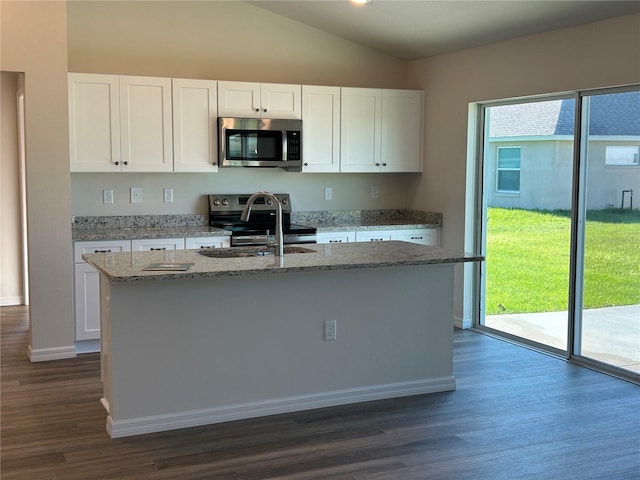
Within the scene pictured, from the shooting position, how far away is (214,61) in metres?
6.25

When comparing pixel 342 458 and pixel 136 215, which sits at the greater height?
pixel 136 215

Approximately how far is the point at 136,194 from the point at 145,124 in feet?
2.27

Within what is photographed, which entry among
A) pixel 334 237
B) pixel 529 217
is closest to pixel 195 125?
pixel 334 237

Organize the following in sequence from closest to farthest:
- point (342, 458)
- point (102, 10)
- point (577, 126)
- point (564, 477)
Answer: point (564, 477) → point (342, 458) → point (577, 126) → point (102, 10)

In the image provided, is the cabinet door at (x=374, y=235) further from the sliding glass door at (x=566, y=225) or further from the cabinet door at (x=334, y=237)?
the sliding glass door at (x=566, y=225)

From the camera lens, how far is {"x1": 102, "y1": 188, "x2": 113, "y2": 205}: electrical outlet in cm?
599

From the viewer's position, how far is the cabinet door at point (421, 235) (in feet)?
21.3

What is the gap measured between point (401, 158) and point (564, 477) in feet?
→ 12.8

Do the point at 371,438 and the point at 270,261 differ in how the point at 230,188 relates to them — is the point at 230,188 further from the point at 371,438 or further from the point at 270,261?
the point at 371,438

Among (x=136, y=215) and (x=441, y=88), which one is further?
(x=441, y=88)

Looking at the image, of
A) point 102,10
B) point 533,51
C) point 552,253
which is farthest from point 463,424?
point 102,10

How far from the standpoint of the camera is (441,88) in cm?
651

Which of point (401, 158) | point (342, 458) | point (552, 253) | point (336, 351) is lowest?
point (342, 458)

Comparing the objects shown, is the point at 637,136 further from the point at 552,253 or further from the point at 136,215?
the point at 136,215
